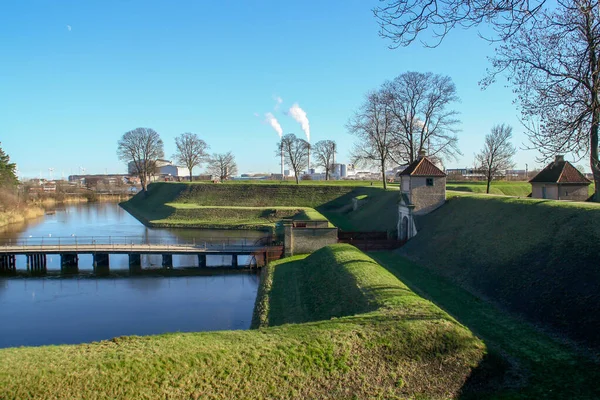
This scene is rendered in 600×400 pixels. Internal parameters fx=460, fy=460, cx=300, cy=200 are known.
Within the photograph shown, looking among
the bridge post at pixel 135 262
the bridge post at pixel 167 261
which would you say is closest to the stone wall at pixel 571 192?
the bridge post at pixel 167 261

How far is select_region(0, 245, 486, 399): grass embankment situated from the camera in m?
8.23

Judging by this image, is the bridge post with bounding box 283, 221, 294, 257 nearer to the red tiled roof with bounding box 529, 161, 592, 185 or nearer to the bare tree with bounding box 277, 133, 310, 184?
the red tiled roof with bounding box 529, 161, 592, 185

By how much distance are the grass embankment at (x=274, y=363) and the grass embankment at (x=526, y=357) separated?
0.89 meters

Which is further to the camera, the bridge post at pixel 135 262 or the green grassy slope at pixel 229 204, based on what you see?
the green grassy slope at pixel 229 204

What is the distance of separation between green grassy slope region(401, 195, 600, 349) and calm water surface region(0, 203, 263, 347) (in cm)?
886

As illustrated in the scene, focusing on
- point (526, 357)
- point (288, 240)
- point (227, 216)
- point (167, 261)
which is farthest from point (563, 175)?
point (227, 216)

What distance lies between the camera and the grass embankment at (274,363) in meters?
8.23

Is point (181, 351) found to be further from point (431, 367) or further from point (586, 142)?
point (586, 142)

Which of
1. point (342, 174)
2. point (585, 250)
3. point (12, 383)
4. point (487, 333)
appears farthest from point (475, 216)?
point (342, 174)

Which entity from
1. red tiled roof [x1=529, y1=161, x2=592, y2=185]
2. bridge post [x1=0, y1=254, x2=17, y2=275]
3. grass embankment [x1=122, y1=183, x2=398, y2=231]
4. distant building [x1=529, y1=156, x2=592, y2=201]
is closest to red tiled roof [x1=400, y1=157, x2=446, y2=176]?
red tiled roof [x1=529, y1=161, x2=592, y2=185]

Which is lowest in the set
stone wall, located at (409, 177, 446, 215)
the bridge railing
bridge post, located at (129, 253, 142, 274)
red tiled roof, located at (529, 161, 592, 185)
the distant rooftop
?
bridge post, located at (129, 253, 142, 274)

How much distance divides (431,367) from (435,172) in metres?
19.8

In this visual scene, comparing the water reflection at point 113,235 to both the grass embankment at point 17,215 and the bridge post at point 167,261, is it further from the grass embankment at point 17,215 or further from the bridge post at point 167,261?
the grass embankment at point 17,215

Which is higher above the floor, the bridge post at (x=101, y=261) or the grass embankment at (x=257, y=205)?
the grass embankment at (x=257, y=205)
